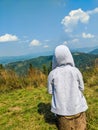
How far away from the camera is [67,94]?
5098mm

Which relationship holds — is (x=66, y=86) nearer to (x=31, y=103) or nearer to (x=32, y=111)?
(x=32, y=111)

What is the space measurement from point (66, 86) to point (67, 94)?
6.4 inches

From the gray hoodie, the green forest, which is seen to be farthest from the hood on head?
the green forest

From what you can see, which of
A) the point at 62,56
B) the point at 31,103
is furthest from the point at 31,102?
the point at 62,56

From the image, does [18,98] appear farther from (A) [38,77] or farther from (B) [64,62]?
(B) [64,62]

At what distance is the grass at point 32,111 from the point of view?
606 cm

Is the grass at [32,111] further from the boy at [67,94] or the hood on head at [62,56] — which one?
the hood on head at [62,56]

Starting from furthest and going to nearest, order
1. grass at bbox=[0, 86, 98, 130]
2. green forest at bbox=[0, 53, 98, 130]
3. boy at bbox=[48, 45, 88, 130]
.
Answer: green forest at bbox=[0, 53, 98, 130], grass at bbox=[0, 86, 98, 130], boy at bbox=[48, 45, 88, 130]

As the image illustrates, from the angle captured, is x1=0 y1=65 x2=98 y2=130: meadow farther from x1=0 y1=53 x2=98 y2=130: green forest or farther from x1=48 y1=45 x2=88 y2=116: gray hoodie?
x1=48 y1=45 x2=88 y2=116: gray hoodie

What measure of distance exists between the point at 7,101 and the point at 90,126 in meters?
4.13

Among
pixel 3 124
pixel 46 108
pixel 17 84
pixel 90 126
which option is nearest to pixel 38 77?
pixel 17 84

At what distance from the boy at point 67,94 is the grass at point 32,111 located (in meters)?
0.70

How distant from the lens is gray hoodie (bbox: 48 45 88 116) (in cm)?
505

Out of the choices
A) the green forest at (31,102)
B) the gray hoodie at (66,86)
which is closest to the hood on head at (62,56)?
the gray hoodie at (66,86)
